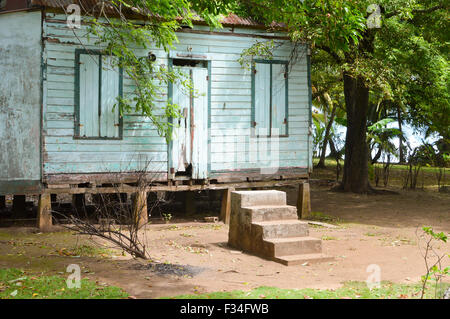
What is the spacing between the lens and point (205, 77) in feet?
41.3

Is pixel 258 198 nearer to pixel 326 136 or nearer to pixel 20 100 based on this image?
pixel 20 100

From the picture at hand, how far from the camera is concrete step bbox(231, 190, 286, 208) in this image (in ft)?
31.5

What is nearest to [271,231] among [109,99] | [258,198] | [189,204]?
[258,198]

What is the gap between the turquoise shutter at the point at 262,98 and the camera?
1308cm

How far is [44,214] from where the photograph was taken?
11352mm

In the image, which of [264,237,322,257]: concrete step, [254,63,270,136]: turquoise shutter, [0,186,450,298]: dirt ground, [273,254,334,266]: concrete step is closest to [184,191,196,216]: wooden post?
[0,186,450,298]: dirt ground

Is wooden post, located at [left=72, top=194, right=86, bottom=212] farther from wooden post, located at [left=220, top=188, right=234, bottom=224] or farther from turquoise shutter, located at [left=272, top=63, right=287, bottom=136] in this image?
turquoise shutter, located at [left=272, top=63, right=287, bottom=136]

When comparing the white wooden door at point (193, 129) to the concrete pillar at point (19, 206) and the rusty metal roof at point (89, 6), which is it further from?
the concrete pillar at point (19, 206)

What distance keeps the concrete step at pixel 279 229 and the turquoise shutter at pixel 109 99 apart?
4.14 meters

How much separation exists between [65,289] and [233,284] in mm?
2020

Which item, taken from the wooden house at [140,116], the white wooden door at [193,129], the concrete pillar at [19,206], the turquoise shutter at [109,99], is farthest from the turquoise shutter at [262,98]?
the concrete pillar at [19,206]

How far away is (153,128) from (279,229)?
14.0ft
